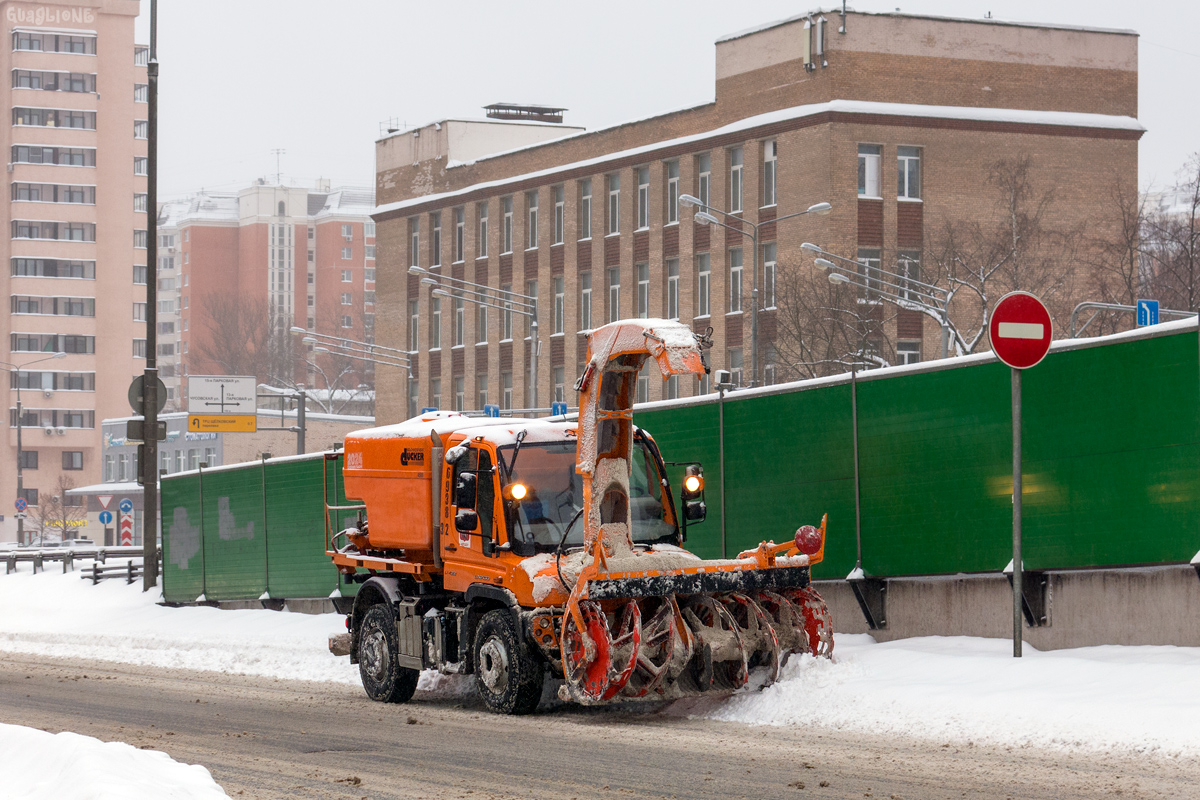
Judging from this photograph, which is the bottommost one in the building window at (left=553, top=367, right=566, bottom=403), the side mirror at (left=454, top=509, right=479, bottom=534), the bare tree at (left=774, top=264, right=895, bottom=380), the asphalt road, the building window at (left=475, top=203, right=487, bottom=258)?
the asphalt road

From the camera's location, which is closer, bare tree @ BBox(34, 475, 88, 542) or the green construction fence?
the green construction fence

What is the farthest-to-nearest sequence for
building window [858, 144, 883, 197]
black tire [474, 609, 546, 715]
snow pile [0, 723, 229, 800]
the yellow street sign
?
1. the yellow street sign
2. building window [858, 144, 883, 197]
3. black tire [474, 609, 546, 715]
4. snow pile [0, 723, 229, 800]

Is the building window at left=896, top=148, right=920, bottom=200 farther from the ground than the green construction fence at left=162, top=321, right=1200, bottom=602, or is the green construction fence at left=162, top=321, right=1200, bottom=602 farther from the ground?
the building window at left=896, top=148, right=920, bottom=200

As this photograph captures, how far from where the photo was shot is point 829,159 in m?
59.1

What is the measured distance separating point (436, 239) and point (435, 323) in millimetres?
3923

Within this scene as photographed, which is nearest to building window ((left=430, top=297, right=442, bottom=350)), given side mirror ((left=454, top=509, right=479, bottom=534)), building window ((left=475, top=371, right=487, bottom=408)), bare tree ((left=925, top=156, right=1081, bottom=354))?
building window ((left=475, top=371, right=487, bottom=408))

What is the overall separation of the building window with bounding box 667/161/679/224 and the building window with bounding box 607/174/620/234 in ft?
10.3

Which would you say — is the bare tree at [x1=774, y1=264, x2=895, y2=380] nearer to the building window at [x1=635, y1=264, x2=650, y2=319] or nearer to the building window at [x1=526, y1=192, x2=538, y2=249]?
the building window at [x1=635, y1=264, x2=650, y2=319]

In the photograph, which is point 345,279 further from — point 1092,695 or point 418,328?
point 1092,695

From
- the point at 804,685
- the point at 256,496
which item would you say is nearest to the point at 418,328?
the point at 256,496

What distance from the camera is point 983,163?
60.3m

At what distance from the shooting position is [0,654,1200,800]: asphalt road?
947cm

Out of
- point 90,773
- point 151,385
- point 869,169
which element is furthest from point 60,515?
point 90,773

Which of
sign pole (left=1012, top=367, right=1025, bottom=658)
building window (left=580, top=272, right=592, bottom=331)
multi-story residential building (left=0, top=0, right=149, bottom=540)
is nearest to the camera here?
sign pole (left=1012, top=367, right=1025, bottom=658)
